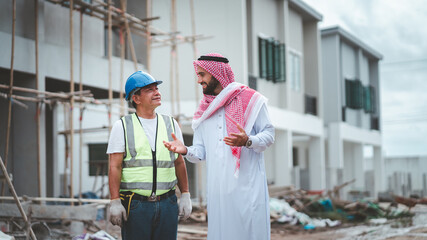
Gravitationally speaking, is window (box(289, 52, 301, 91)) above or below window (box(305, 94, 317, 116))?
above

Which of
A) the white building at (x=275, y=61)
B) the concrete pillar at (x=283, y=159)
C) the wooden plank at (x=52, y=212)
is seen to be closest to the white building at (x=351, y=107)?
the white building at (x=275, y=61)

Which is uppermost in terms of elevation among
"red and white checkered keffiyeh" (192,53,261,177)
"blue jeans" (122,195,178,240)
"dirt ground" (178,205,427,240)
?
"red and white checkered keffiyeh" (192,53,261,177)

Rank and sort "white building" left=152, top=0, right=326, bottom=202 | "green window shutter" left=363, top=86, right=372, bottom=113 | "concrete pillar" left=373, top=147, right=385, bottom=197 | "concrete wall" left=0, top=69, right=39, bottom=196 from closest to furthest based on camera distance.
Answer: "concrete wall" left=0, top=69, right=39, bottom=196 → "white building" left=152, top=0, right=326, bottom=202 → "green window shutter" left=363, top=86, right=372, bottom=113 → "concrete pillar" left=373, top=147, right=385, bottom=197

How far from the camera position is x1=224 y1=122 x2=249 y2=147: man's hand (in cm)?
378

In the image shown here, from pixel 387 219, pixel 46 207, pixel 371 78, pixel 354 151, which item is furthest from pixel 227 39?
pixel 371 78

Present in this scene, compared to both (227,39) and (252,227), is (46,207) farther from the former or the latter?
(227,39)

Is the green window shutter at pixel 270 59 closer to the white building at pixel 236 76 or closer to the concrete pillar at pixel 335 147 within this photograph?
the white building at pixel 236 76

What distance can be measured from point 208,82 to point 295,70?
55.2ft

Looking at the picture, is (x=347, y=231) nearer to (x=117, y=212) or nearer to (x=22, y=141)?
(x=22, y=141)

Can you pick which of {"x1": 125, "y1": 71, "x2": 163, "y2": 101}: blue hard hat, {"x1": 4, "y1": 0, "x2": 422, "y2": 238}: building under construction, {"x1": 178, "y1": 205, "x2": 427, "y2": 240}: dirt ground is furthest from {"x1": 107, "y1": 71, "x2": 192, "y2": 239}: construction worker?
{"x1": 178, "y1": 205, "x2": 427, "y2": 240}: dirt ground

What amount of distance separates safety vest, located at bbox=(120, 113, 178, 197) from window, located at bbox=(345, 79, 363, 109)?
21914 millimetres

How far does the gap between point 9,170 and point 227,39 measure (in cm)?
795

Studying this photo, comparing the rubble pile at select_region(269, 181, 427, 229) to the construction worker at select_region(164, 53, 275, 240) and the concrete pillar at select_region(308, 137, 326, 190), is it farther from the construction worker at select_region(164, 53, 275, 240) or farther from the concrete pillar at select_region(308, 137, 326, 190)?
the construction worker at select_region(164, 53, 275, 240)

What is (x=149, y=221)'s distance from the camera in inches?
156
